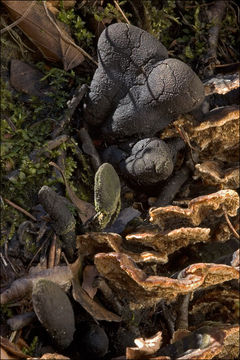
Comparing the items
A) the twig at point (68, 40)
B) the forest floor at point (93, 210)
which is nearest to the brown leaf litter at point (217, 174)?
the forest floor at point (93, 210)

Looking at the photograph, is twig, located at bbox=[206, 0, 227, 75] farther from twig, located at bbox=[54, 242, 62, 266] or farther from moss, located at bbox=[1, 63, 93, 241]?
twig, located at bbox=[54, 242, 62, 266]

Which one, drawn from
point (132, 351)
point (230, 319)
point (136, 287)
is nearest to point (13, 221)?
point (136, 287)

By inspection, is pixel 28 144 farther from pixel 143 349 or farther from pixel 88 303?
pixel 143 349

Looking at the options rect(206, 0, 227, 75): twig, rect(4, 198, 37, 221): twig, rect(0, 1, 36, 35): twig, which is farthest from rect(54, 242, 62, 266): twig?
rect(206, 0, 227, 75): twig

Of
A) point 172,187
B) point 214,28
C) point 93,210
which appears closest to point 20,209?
point 93,210

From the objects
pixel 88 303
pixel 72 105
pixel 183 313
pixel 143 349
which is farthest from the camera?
pixel 72 105

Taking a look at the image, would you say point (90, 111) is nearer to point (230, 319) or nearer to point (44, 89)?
point (44, 89)
